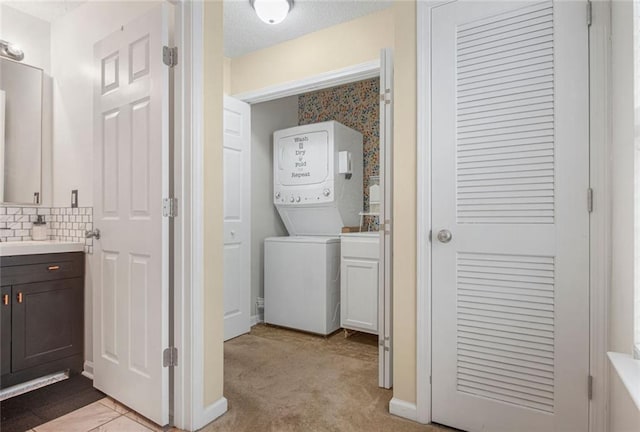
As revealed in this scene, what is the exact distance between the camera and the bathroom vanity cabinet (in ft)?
6.60

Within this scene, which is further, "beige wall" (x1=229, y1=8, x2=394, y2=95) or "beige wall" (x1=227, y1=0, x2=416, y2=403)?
"beige wall" (x1=229, y1=8, x2=394, y2=95)

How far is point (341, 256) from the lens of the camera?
3021 millimetres

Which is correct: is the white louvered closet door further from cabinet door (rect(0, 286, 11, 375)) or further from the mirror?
the mirror

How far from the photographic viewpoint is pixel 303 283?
3195 millimetres

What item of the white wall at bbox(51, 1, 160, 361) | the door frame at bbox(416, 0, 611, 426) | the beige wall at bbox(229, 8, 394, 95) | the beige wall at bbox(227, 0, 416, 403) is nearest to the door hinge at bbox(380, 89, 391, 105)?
the beige wall at bbox(227, 0, 416, 403)

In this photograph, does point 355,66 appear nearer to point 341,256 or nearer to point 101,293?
point 341,256

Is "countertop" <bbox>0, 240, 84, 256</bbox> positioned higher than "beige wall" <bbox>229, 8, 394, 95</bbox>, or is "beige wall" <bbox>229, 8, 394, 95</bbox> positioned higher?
"beige wall" <bbox>229, 8, 394, 95</bbox>

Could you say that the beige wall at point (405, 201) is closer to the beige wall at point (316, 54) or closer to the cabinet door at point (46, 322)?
the beige wall at point (316, 54)

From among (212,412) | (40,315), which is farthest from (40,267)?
(212,412)

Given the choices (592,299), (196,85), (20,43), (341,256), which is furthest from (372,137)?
(20,43)

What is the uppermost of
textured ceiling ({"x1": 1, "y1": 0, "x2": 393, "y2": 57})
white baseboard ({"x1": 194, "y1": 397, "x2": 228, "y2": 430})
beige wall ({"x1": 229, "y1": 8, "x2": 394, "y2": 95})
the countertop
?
textured ceiling ({"x1": 1, "y1": 0, "x2": 393, "y2": 57})

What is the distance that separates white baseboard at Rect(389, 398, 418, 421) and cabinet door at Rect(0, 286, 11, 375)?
2140 mm

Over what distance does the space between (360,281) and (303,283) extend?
57 centimetres

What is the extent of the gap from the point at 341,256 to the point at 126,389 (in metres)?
1.75
